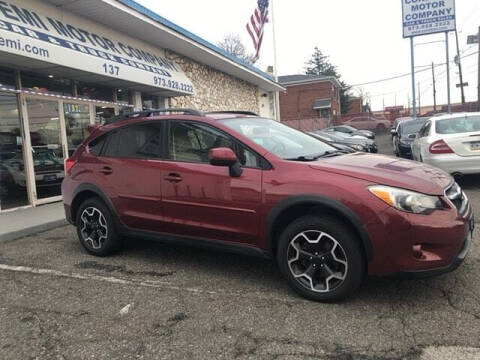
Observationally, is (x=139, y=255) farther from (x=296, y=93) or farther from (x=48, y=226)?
(x=296, y=93)

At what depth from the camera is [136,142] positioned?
4.88 meters

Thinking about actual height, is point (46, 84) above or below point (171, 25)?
below

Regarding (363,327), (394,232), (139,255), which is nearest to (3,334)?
(139,255)

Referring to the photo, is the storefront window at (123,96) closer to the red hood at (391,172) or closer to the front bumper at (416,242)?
the red hood at (391,172)

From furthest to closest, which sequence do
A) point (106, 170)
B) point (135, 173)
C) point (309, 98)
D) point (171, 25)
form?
point (309, 98), point (171, 25), point (106, 170), point (135, 173)

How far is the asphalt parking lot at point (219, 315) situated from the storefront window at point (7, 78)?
183 inches

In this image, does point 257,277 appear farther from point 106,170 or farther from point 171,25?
point 171,25

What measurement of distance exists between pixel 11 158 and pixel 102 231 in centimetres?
437

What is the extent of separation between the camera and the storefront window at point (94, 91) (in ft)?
33.3

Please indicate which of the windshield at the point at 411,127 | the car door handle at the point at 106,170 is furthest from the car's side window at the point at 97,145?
the windshield at the point at 411,127

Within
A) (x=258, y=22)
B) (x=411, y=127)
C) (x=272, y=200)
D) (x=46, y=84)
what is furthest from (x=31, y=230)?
(x=258, y=22)

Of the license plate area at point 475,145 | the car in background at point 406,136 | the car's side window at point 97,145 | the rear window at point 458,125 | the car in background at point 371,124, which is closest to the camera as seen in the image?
the car's side window at point 97,145

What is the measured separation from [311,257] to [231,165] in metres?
1.05

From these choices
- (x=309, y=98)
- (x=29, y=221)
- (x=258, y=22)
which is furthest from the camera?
(x=309, y=98)
